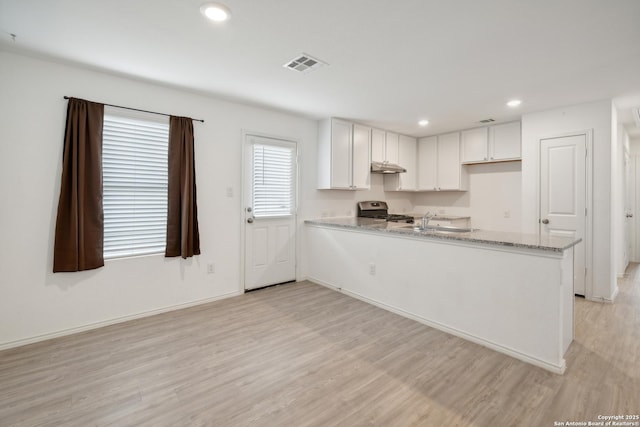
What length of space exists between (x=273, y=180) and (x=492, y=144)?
3.53 metres

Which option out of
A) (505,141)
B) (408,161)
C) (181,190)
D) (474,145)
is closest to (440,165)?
(408,161)

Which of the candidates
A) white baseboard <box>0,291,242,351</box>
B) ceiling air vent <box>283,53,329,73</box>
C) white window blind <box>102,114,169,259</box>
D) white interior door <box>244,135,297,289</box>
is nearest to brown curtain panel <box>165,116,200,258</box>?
white window blind <box>102,114,169,259</box>

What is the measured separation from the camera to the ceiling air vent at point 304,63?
2.58 meters

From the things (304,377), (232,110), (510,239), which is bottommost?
(304,377)

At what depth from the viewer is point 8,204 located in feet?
8.29

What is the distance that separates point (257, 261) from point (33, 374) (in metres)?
2.36

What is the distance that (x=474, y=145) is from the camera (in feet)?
16.4

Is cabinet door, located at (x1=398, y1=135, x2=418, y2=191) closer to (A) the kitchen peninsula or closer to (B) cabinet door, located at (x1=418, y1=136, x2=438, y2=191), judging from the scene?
(B) cabinet door, located at (x1=418, y1=136, x2=438, y2=191)

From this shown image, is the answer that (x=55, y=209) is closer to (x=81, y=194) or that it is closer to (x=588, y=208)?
(x=81, y=194)

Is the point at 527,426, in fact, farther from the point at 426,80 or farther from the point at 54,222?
the point at 54,222

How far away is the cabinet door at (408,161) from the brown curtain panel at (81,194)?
14.9ft

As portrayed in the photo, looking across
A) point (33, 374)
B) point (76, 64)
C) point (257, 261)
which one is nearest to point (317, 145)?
point (257, 261)

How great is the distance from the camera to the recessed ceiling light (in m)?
1.88

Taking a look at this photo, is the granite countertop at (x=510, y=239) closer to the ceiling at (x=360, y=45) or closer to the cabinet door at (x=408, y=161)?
the ceiling at (x=360, y=45)
